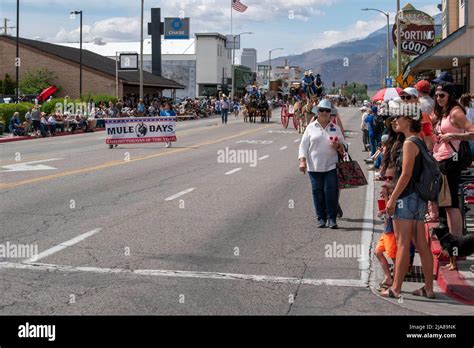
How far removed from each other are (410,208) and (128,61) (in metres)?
72.9

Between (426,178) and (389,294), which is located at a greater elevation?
(426,178)

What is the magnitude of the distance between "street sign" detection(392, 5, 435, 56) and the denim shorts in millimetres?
38909

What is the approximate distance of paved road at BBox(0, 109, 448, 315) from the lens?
7602mm

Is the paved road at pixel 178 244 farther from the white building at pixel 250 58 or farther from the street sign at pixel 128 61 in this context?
the white building at pixel 250 58

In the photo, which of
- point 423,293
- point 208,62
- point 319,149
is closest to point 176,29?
point 208,62

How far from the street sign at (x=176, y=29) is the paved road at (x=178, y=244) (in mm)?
112286

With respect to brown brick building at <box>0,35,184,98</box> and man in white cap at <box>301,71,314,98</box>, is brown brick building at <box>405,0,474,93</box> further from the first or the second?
brown brick building at <box>0,35,184,98</box>

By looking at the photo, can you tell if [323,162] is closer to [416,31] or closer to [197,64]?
[416,31]

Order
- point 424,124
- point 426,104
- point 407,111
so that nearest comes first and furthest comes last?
point 407,111 → point 424,124 → point 426,104

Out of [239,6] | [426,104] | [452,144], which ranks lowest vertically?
[452,144]
